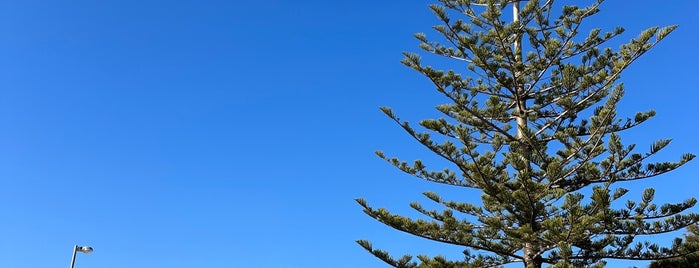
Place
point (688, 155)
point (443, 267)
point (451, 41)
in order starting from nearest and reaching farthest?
point (443, 267), point (688, 155), point (451, 41)

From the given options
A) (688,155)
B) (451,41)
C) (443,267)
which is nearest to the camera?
(443,267)

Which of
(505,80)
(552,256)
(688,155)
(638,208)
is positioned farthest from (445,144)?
(688,155)

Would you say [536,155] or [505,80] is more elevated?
[505,80]

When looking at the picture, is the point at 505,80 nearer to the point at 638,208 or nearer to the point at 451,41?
the point at 451,41

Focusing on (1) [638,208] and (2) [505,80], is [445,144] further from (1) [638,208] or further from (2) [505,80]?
(1) [638,208]

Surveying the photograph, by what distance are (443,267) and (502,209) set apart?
4.28 feet

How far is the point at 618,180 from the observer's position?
928 centimetres

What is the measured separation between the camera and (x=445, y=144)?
8703 mm

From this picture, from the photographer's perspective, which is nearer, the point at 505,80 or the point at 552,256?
the point at 552,256

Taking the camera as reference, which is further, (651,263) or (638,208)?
(651,263)

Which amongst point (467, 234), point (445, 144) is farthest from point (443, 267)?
point (445, 144)

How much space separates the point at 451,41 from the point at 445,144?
7.45ft

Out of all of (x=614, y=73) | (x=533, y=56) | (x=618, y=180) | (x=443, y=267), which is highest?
(x=533, y=56)

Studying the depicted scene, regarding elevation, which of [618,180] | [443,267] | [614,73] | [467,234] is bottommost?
[443,267]
